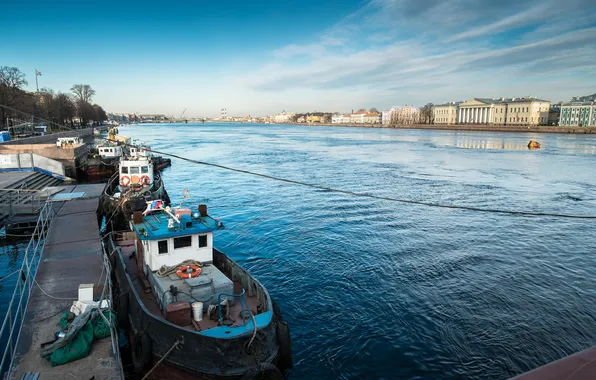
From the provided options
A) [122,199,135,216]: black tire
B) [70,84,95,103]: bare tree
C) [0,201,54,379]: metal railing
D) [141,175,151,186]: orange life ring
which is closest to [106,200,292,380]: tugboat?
[0,201,54,379]: metal railing

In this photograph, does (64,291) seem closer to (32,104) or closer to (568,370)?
(568,370)

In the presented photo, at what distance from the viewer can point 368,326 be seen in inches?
571

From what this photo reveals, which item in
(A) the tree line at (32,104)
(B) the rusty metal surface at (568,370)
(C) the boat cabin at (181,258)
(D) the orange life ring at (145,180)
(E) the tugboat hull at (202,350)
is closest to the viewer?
(B) the rusty metal surface at (568,370)

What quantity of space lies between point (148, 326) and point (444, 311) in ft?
37.0

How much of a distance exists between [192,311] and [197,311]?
0.24 meters

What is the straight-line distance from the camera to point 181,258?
1308 centimetres

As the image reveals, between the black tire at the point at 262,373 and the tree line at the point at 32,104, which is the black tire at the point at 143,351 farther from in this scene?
the tree line at the point at 32,104

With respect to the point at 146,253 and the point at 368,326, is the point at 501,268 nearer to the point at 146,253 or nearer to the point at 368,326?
the point at 368,326

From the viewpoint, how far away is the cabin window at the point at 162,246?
501 inches

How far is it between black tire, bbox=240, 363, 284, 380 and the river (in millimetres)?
2314

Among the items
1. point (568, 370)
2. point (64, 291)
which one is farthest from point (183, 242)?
point (568, 370)

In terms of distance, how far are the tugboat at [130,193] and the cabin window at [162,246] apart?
13.6 meters

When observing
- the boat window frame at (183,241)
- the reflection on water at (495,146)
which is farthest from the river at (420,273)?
the reflection on water at (495,146)

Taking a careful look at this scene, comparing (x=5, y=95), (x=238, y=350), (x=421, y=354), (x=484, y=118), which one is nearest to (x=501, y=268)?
(x=421, y=354)
